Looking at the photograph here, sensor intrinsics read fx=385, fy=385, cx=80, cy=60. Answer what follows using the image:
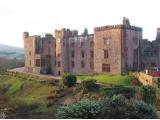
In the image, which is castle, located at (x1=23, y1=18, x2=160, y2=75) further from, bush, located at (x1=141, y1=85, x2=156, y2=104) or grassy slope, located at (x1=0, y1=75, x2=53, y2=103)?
bush, located at (x1=141, y1=85, x2=156, y2=104)

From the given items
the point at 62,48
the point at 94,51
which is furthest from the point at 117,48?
the point at 62,48

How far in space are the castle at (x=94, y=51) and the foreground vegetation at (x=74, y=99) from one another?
6812 mm

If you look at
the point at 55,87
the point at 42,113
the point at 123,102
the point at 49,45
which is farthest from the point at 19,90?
the point at 123,102

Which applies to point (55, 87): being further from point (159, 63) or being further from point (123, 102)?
point (123, 102)

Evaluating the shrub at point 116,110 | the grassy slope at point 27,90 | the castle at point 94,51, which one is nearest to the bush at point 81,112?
the shrub at point 116,110

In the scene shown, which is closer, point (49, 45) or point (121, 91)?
point (121, 91)

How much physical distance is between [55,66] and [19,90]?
10.9 m

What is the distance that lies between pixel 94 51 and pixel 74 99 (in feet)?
48.2

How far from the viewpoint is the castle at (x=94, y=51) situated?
60.4 metres

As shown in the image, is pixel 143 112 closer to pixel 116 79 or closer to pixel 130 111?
pixel 130 111

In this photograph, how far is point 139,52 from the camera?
206 feet

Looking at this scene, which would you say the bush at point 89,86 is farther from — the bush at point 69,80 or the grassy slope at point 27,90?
the grassy slope at point 27,90

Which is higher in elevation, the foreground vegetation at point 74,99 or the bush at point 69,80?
the bush at point 69,80

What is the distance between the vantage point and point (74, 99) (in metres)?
51.2
